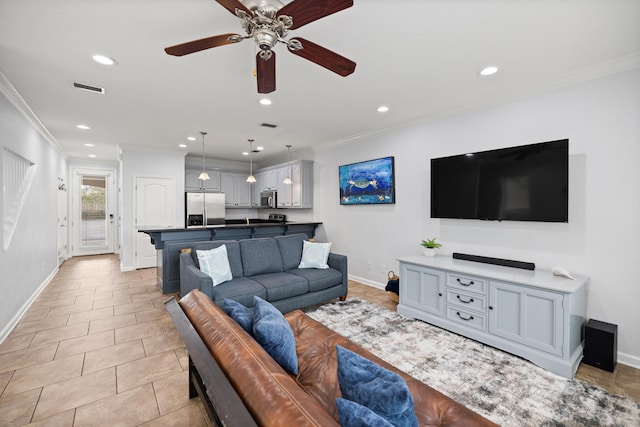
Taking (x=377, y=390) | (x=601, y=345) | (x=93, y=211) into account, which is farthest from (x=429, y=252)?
(x=93, y=211)

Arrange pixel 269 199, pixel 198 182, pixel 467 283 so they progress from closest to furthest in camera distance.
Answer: pixel 467 283 < pixel 269 199 < pixel 198 182

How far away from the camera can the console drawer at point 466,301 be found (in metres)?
2.83

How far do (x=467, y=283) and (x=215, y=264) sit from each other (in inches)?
108

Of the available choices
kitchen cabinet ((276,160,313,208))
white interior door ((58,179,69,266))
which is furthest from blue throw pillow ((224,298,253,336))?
white interior door ((58,179,69,266))

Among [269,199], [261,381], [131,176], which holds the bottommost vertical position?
[261,381]

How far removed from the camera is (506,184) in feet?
10.2

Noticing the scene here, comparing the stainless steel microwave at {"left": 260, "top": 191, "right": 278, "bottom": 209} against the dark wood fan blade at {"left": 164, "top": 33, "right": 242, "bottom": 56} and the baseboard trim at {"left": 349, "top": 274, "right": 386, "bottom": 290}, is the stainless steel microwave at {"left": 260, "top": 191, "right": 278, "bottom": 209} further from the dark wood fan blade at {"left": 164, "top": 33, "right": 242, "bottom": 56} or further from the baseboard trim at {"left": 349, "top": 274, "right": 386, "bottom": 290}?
the dark wood fan blade at {"left": 164, "top": 33, "right": 242, "bottom": 56}

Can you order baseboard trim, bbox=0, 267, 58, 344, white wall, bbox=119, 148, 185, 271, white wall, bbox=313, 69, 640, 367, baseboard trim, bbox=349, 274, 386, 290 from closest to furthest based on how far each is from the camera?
white wall, bbox=313, 69, 640, 367, baseboard trim, bbox=0, 267, 58, 344, baseboard trim, bbox=349, 274, 386, 290, white wall, bbox=119, 148, 185, 271

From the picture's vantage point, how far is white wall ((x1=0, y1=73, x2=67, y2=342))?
9.73ft

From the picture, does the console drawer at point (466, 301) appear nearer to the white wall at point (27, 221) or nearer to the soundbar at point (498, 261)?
the soundbar at point (498, 261)

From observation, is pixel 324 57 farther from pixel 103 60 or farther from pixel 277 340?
pixel 103 60

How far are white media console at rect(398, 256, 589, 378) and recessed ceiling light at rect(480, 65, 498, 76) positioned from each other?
6.36 feet

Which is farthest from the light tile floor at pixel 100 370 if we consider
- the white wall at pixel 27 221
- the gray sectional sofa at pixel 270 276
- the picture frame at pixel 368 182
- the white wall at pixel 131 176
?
the white wall at pixel 131 176

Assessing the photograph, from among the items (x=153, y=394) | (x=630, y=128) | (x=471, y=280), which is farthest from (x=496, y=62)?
(x=153, y=394)
